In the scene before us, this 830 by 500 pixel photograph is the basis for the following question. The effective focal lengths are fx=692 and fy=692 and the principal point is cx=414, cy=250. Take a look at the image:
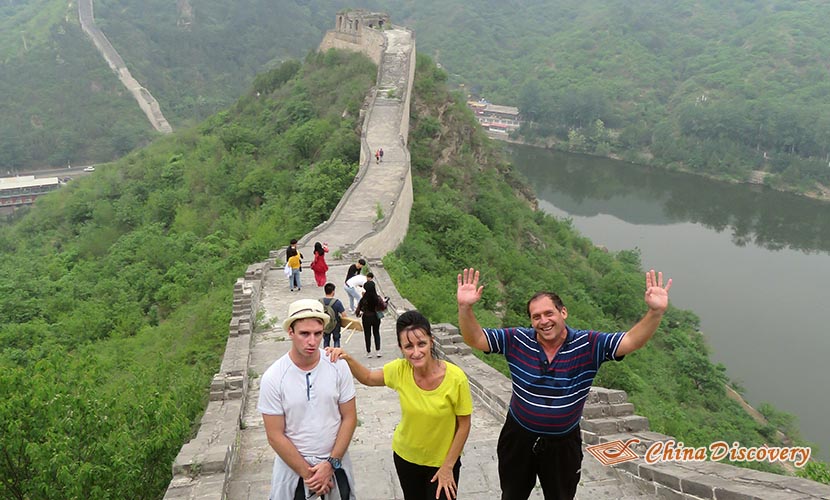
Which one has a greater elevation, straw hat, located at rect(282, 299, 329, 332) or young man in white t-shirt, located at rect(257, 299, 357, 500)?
straw hat, located at rect(282, 299, 329, 332)

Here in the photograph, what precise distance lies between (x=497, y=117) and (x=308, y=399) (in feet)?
206

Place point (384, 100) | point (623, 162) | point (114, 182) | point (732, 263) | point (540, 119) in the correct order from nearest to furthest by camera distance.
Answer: point (384, 100), point (114, 182), point (732, 263), point (623, 162), point (540, 119)

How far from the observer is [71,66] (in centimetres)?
6366

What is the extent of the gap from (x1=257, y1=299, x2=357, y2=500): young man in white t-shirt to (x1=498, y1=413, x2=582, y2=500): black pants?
2.83 feet

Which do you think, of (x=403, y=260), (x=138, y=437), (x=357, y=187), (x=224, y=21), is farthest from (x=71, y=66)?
(x=138, y=437)

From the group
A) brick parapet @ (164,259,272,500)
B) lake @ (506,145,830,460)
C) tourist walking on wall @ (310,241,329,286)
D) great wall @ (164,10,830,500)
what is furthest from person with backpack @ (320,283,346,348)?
lake @ (506,145,830,460)

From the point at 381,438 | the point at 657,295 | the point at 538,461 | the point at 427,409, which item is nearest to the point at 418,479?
the point at 427,409

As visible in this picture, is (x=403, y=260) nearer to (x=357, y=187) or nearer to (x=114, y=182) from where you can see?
(x=357, y=187)

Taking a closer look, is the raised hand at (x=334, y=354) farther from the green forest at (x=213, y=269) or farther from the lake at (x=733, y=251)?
the lake at (x=733, y=251)

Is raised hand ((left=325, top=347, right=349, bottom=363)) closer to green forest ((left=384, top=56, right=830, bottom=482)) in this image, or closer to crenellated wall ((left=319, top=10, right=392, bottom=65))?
green forest ((left=384, top=56, right=830, bottom=482))

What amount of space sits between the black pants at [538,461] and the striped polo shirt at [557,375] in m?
0.07

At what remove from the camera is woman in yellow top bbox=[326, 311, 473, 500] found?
3512 millimetres

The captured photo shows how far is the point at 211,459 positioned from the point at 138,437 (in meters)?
1.39

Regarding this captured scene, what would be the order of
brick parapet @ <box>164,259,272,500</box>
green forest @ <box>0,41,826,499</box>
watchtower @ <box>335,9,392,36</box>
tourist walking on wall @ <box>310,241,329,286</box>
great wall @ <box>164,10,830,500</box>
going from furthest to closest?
watchtower @ <box>335,9,392,36</box>
tourist walking on wall @ <box>310,241,329,286</box>
green forest @ <box>0,41,826,499</box>
brick parapet @ <box>164,259,272,500</box>
great wall @ <box>164,10,830,500</box>
